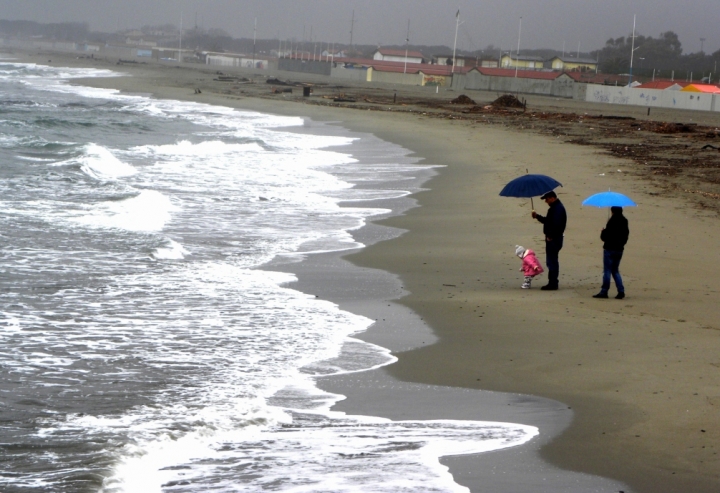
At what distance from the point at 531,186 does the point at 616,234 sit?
1163 mm

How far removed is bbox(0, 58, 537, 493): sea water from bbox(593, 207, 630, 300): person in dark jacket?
2772 millimetres

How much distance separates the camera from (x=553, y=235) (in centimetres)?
1005

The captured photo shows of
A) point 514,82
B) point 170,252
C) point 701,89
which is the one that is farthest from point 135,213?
point 514,82

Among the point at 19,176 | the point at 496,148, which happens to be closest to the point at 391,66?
the point at 496,148

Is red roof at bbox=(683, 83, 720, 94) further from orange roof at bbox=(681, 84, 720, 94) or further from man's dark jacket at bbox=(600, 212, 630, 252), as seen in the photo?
man's dark jacket at bbox=(600, 212, 630, 252)

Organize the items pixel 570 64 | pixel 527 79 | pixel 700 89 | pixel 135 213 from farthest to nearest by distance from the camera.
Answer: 1. pixel 570 64
2. pixel 527 79
3. pixel 700 89
4. pixel 135 213

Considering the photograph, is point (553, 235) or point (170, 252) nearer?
point (553, 235)

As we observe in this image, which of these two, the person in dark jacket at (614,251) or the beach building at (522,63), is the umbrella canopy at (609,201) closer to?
the person in dark jacket at (614,251)

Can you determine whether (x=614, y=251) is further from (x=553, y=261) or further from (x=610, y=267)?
(x=553, y=261)

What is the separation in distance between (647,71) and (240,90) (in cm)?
7071

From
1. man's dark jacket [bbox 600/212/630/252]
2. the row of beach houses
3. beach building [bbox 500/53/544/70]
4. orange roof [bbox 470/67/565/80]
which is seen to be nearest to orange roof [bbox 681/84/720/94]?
the row of beach houses

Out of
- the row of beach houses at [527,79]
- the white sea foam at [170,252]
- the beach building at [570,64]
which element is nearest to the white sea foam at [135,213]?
the white sea foam at [170,252]

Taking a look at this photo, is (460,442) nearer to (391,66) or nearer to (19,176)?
(19,176)

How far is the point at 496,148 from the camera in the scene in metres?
27.0
